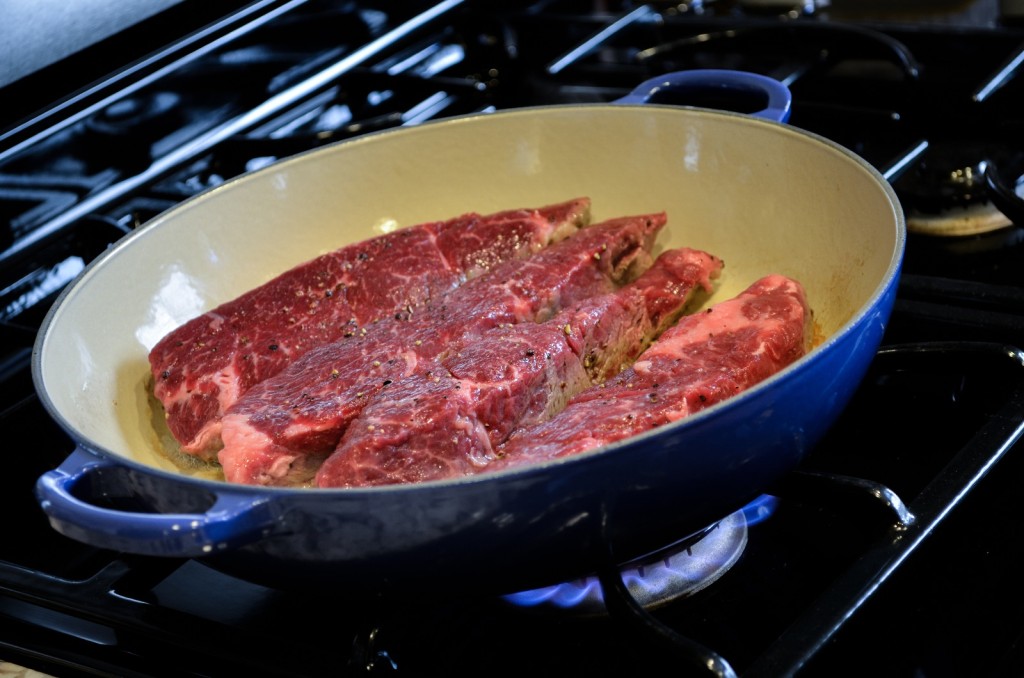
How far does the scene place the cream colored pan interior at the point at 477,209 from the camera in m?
1.28

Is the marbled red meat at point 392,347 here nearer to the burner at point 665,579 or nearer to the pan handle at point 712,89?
the pan handle at point 712,89

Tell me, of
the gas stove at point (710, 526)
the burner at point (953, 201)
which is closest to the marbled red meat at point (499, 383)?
the gas stove at point (710, 526)

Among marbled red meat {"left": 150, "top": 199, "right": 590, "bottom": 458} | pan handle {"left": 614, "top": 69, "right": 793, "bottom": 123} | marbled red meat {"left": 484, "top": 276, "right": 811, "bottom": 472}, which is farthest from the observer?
pan handle {"left": 614, "top": 69, "right": 793, "bottom": 123}

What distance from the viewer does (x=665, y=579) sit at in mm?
1001

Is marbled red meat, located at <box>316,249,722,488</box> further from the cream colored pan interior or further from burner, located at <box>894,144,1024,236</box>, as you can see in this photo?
burner, located at <box>894,144,1024,236</box>

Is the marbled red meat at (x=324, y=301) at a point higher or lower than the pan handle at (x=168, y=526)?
lower

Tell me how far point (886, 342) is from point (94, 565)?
0.92 metres

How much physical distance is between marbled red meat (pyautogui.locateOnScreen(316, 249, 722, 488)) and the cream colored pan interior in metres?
0.11

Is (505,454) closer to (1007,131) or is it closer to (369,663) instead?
(369,663)


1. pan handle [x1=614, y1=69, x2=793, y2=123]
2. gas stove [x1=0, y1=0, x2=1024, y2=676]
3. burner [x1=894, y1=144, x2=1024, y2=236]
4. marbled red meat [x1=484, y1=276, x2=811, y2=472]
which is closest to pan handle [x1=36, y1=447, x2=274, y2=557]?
gas stove [x1=0, y1=0, x2=1024, y2=676]

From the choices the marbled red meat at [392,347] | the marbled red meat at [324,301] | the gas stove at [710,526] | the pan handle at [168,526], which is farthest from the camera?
the marbled red meat at [324,301]

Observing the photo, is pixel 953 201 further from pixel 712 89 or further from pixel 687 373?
pixel 687 373

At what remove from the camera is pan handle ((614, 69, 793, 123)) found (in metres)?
1.46

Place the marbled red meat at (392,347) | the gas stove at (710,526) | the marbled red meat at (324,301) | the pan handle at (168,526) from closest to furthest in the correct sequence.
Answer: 1. the pan handle at (168,526)
2. the gas stove at (710,526)
3. the marbled red meat at (392,347)
4. the marbled red meat at (324,301)
